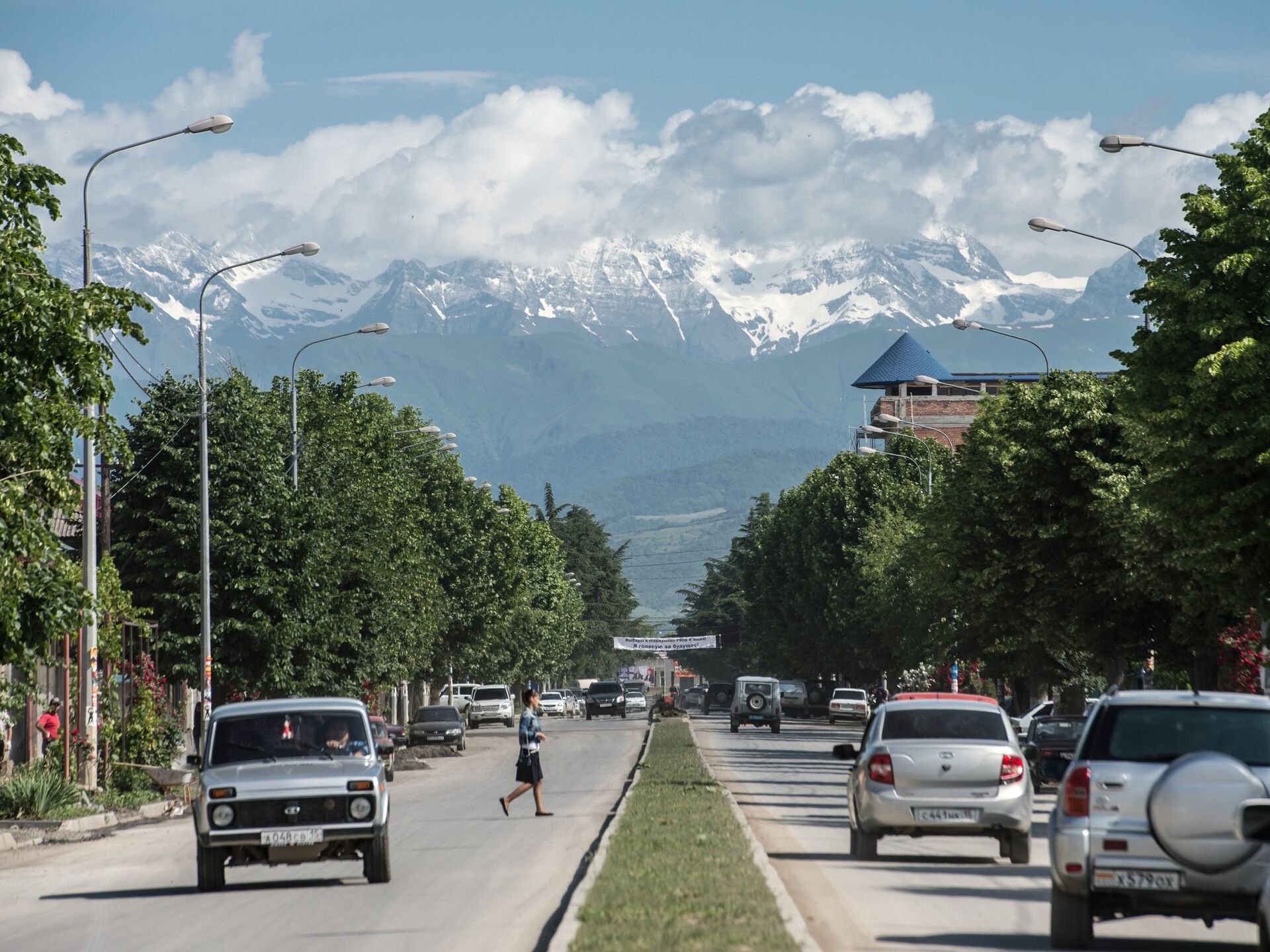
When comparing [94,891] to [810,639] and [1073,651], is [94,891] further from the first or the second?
[810,639]

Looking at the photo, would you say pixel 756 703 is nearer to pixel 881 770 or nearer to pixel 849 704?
pixel 849 704

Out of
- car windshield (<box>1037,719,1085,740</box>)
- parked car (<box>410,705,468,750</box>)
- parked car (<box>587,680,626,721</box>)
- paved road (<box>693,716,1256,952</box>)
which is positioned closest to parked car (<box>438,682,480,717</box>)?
parked car (<box>587,680,626,721</box>)

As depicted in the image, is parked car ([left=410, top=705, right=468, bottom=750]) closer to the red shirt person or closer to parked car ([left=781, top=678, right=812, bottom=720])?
the red shirt person

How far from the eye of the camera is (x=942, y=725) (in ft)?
59.9

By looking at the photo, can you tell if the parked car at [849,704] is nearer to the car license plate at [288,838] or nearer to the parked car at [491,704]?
the parked car at [491,704]

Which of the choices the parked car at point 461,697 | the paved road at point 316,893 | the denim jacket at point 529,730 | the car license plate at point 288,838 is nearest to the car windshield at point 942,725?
the paved road at point 316,893

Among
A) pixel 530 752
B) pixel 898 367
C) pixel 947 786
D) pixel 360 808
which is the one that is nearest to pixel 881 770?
pixel 947 786

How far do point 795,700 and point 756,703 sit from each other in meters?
16.3

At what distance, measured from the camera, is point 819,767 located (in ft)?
135

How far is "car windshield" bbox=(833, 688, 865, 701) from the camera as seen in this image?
7606 cm

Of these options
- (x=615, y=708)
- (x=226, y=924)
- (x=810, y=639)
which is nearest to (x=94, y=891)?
(x=226, y=924)

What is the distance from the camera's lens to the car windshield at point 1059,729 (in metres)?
31.1

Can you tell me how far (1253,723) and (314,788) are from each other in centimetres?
821

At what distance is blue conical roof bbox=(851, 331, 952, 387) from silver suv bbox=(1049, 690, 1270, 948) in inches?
5251
